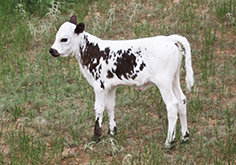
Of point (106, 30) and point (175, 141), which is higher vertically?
point (106, 30)

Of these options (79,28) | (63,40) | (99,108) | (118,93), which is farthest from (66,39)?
(118,93)

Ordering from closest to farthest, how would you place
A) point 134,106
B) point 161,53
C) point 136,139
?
1. point 161,53
2. point 136,139
3. point 134,106

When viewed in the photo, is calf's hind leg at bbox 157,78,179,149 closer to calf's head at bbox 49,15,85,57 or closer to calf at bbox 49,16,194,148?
calf at bbox 49,16,194,148

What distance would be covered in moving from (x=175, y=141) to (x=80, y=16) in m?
5.24

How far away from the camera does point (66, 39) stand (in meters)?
5.38

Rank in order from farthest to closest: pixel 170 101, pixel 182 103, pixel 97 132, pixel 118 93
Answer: pixel 118 93 < pixel 97 132 < pixel 182 103 < pixel 170 101

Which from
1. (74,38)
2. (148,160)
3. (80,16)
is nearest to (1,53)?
(80,16)

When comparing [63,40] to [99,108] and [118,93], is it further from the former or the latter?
[118,93]

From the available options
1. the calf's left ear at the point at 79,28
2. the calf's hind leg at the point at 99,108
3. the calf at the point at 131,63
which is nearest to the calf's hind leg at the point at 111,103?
the calf at the point at 131,63

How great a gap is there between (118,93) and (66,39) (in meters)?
2.36

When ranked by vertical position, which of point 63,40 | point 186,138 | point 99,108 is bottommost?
point 186,138

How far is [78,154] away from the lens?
18.1ft

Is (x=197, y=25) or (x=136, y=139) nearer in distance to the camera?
(x=136, y=139)

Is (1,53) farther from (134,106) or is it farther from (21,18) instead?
(134,106)
